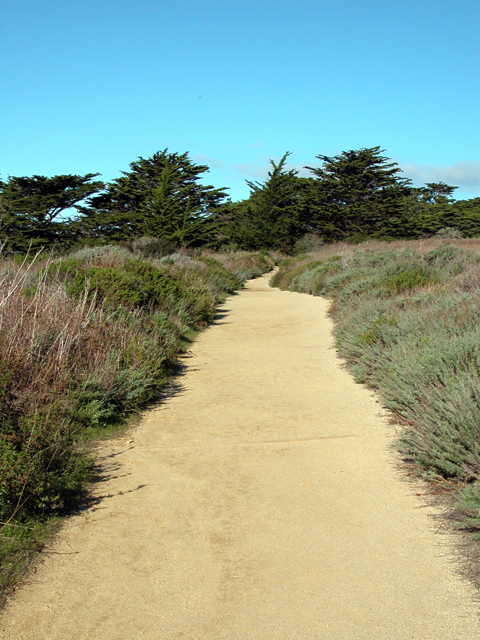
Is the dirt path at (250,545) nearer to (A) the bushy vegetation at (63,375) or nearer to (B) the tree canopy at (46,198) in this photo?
(A) the bushy vegetation at (63,375)

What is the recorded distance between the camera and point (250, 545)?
3.52 m

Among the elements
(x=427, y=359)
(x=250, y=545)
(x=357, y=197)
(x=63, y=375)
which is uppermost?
(x=357, y=197)

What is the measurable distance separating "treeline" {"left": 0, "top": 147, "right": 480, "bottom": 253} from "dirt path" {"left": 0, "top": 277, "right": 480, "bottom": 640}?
1357 inches

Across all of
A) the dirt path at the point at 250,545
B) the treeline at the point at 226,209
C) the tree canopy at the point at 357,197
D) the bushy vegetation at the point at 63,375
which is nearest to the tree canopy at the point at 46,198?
the treeline at the point at 226,209

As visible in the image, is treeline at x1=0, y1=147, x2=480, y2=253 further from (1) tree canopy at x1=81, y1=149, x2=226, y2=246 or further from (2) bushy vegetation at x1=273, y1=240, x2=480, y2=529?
(2) bushy vegetation at x1=273, y1=240, x2=480, y2=529

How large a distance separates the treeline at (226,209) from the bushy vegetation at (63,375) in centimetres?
2987

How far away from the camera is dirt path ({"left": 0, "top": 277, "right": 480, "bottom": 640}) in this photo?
279cm

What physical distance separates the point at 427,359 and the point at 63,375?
11.3 feet

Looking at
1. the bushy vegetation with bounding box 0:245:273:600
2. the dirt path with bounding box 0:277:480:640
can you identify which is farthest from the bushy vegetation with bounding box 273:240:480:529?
the bushy vegetation with bounding box 0:245:273:600

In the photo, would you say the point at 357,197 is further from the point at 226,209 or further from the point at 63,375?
the point at 63,375

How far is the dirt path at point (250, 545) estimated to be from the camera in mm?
2789

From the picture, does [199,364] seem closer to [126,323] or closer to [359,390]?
[126,323]

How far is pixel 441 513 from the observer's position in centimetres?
389

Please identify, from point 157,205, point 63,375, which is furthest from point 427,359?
point 157,205
